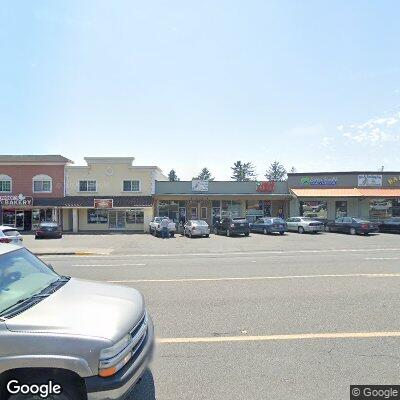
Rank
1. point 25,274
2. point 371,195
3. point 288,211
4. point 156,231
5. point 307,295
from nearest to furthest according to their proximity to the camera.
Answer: point 25,274, point 307,295, point 156,231, point 371,195, point 288,211

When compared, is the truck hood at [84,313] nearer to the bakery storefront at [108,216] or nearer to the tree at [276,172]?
the bakery storefront at [108,216]

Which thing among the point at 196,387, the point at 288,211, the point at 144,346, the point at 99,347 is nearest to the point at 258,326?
the point at 196,387

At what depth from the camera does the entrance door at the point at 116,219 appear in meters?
35.6

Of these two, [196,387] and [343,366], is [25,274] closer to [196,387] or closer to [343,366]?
[196,387]

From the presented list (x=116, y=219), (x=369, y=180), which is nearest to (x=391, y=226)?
(x=369, y=180)

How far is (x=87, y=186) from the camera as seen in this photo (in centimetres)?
3562

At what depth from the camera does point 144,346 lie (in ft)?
10.9

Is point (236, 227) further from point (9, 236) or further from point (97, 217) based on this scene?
point (9, 236)

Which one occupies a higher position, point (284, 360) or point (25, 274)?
point (25, 274)

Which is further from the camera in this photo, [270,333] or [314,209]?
[314,209]

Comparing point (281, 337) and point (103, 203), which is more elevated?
point (103, 203)

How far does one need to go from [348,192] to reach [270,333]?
3321cm

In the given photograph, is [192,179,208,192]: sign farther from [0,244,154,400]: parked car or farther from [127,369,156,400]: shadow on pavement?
[0,244,154,400]: parked car

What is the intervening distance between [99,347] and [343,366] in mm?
2822
